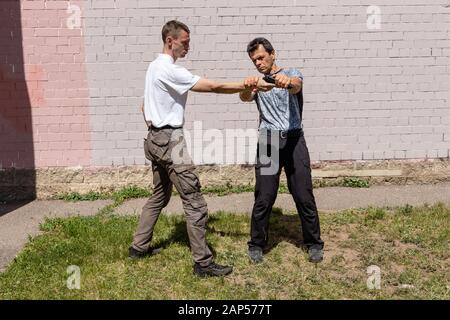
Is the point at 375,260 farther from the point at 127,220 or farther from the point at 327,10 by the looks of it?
the point at 327,10

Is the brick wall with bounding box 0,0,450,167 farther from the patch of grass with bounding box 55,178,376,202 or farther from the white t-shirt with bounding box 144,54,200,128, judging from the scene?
the white t-shirt with bounding box 144,54,200,128

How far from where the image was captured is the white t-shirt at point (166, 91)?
4410 mm

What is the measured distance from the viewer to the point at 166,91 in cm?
449

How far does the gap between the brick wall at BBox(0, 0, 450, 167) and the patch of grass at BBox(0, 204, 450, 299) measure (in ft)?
4.29

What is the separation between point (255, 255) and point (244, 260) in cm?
11

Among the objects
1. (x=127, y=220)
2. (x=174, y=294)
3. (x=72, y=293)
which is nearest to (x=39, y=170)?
(x=127, y=220)

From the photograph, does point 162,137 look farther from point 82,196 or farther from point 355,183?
point 355,183

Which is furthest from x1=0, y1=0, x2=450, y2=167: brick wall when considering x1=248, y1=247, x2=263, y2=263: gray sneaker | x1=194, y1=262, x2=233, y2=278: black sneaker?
x1=194, y1=262, x2=233, y2=278: black sneaker

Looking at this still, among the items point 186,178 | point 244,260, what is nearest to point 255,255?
point 244,260

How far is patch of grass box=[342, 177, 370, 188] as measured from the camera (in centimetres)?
718

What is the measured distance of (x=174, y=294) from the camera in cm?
429

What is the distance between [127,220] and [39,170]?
67.0 inches

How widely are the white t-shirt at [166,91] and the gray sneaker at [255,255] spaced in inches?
52.4

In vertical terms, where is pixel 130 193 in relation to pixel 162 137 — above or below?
below
